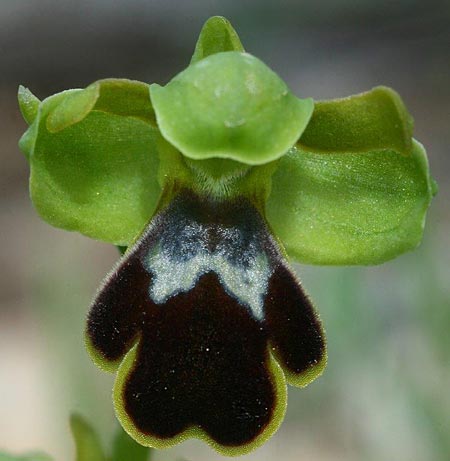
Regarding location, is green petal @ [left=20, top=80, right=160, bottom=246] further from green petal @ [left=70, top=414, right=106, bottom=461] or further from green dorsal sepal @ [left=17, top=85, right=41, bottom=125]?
green petal @ [left=70, top=414, right=106, bottom=461]

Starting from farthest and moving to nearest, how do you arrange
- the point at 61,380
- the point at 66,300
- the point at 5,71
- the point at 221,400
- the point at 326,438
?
the point at 5,71
the point at 326,438
the point at 66,300
the point at 61,380
the point at 221,400

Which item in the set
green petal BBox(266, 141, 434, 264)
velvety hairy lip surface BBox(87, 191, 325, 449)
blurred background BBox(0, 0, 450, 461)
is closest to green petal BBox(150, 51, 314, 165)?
velvety hairy lip surface BBox(87, 191, 325, 449)

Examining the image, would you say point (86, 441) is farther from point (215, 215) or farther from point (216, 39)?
point (216, 39)

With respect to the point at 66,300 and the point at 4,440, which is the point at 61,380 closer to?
the point at 66,300

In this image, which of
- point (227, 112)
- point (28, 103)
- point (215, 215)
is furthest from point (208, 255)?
point (28, 103)

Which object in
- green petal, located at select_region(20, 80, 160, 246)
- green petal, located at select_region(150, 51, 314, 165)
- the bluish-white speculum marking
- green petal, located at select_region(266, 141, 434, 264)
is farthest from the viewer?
green petal, located at select_region(266, 141, 434, 264)

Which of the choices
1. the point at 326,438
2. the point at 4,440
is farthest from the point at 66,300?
the point at 326,438
